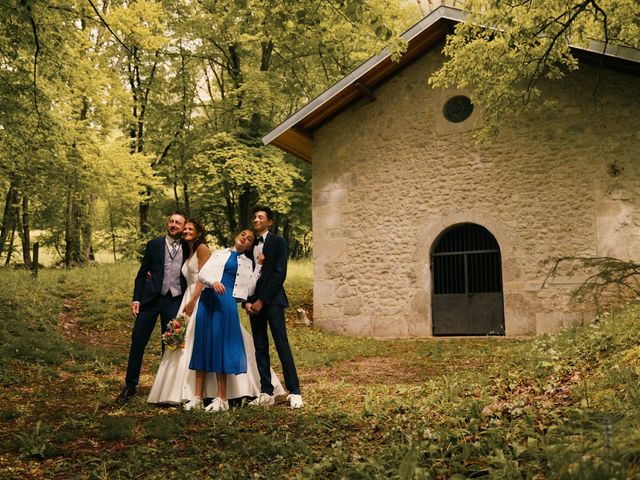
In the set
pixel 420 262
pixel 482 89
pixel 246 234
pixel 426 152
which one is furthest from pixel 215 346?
pixel 426 152

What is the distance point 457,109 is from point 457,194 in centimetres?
174

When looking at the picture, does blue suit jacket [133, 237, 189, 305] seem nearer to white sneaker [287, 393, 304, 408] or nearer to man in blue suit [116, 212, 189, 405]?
man in blue suit [116, 212, 189, 405]

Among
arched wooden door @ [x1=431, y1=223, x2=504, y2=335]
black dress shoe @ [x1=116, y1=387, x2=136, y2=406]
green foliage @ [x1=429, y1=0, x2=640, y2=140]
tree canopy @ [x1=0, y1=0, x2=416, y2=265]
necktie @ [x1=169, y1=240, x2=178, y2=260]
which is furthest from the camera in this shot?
arched wooden door @ [x1=431, y1=223, x2=504, y2=335]

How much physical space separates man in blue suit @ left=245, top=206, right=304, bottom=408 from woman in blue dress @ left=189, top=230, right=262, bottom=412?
0.12 meters

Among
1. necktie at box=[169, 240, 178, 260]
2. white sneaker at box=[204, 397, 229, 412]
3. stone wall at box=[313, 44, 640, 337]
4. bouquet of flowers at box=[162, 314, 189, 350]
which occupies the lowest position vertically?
white sneaker at box=[204, 397, 229, 412]

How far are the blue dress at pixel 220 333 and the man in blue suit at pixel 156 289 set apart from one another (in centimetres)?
61

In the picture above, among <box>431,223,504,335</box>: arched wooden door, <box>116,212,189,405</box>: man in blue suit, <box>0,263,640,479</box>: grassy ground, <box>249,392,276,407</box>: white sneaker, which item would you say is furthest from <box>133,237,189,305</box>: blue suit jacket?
<box>431,223,504,335</box>: arched wooden door

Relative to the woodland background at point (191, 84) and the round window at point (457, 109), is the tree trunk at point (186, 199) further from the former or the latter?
the round window at point (457, 109)

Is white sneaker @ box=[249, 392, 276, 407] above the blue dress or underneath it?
underneath

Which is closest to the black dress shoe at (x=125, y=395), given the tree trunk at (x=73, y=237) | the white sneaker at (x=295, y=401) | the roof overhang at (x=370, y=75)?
the white sneaker at (x=295, y=401)

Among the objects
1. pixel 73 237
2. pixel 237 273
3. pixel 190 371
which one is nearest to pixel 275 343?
pixel 237 273

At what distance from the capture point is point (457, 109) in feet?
37.9

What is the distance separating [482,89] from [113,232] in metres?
18.8

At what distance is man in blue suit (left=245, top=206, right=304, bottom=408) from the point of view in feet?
17.4
